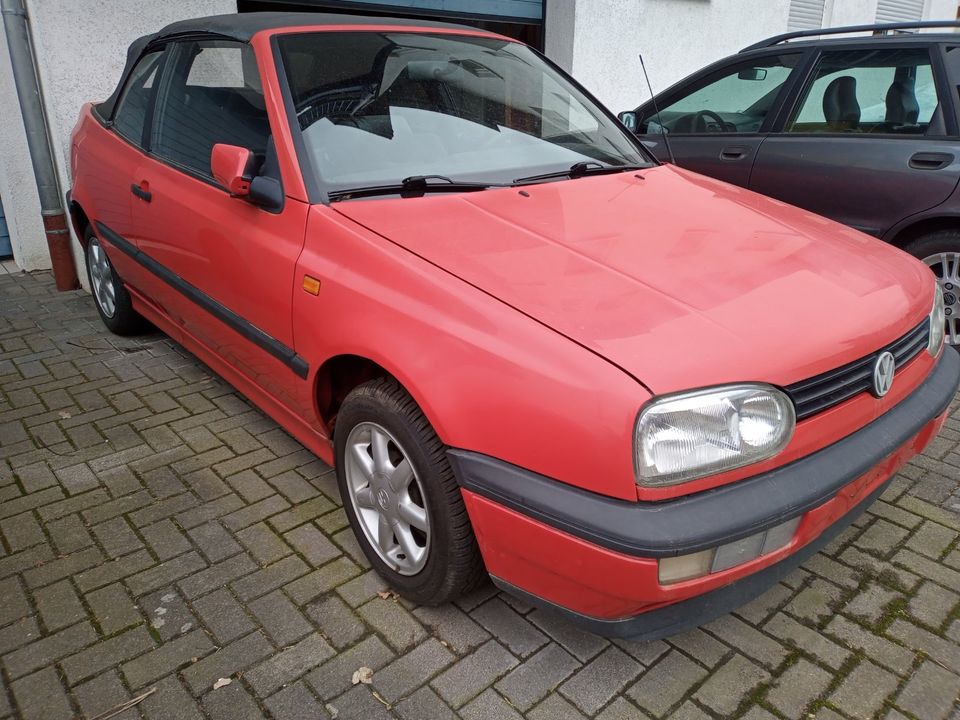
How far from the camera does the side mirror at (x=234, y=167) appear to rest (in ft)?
8.48

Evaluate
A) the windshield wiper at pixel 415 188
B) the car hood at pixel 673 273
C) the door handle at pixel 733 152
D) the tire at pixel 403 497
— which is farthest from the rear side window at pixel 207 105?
the door handle at pixel 733 152

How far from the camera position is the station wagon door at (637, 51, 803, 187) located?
4664mm

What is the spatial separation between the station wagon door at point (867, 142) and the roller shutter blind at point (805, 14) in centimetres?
628

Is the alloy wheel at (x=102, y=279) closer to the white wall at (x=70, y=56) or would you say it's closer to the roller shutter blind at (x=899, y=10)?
the white wall at (x=70, y=56)

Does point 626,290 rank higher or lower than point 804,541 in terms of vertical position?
higher

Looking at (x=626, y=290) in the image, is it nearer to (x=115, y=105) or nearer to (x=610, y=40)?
(x=115, y=105)

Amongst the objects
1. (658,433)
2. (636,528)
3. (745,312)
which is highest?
(745,312)

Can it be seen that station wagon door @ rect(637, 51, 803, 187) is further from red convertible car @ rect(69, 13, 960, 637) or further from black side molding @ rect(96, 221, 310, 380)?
black side molding @ rect(96, 221, 310, 380)

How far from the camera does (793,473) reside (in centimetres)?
188

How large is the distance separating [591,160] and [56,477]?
2.54m

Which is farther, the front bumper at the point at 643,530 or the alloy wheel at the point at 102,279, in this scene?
the alloy wheel at the point at 102,279

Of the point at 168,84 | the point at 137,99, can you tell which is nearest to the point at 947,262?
the point at 168,84

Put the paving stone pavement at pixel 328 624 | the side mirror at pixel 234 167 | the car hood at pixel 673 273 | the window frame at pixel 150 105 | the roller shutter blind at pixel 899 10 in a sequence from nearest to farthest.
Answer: the car hood at pixel 673 273 → the paving stone pavement at pixel 328 624 → the side mirror at pixel 234 167 → the window frame at pixel 150 105 → the roller shutter blind at pixel 899 10

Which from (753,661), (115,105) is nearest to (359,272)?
(753,661)
